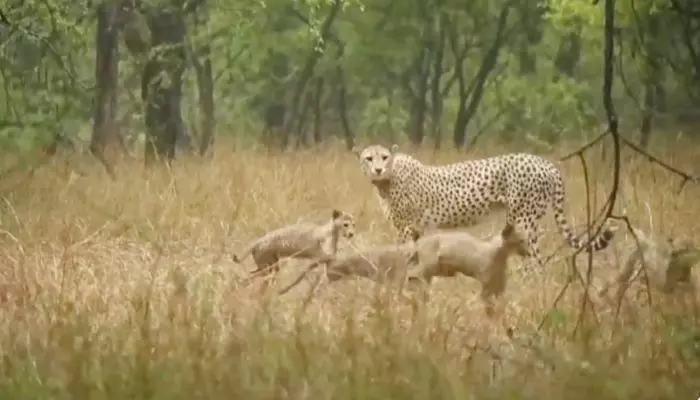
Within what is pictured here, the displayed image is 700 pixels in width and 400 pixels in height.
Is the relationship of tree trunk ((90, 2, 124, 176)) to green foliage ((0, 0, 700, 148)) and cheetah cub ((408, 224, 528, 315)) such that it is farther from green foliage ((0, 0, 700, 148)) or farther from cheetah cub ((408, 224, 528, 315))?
cheetah cub ((408, 224, 528, 315))

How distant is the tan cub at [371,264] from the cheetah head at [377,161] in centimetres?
12

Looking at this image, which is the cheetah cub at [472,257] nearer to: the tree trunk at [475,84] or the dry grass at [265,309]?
the dry grass at [265,309]

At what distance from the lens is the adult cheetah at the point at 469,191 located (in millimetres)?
1903

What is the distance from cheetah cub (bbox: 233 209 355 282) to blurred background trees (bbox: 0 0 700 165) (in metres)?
0.14

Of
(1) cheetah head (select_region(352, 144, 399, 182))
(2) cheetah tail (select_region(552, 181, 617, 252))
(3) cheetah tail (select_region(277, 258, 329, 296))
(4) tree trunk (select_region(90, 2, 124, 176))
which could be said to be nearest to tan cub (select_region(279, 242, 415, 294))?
(3) cheetah tail (select_region(277, 258, 329, 296))

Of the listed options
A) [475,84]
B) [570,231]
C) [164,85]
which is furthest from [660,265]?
[164,85]

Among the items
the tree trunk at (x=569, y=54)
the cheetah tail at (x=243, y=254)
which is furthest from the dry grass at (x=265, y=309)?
the tree trunk at (x=569, y=54)

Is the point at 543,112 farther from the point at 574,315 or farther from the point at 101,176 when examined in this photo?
the point at 101,176

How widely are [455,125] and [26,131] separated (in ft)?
2.16

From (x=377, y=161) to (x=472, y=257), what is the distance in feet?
0.68

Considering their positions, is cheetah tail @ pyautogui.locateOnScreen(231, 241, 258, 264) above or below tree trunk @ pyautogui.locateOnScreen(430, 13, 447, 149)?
below

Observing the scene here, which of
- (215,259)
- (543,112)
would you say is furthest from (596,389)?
(215,259)

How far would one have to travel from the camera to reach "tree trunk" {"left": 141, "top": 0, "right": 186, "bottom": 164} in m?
1.95

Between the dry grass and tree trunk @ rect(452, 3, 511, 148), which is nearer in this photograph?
the dry grass
